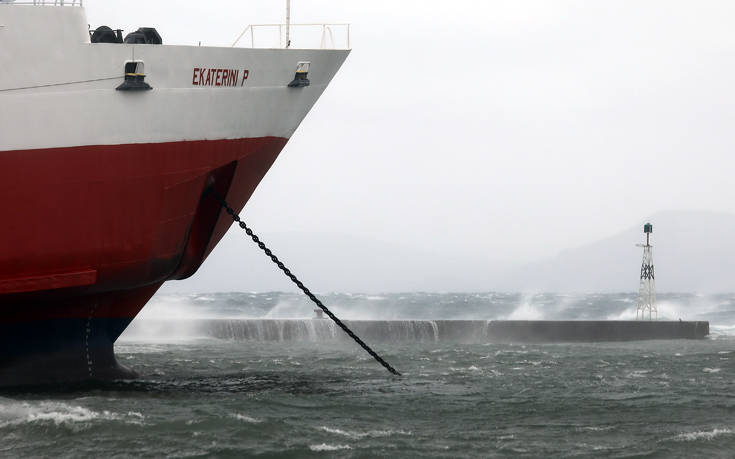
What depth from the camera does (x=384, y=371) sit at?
2105 cm

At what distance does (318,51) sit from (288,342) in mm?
17207

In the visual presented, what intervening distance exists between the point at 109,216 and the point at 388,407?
5.62 metres

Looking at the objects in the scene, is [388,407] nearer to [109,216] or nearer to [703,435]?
[703,435]

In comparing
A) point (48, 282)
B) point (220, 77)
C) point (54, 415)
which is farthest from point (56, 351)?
point (220, 77)

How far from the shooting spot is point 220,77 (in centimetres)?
1628

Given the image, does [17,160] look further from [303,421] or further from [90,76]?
[303,421]

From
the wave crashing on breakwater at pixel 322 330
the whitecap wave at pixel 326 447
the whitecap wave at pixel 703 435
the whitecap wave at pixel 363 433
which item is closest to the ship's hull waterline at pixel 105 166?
the whitecap wave at pixel 363 433

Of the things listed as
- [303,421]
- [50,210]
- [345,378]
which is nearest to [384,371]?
[345,378]

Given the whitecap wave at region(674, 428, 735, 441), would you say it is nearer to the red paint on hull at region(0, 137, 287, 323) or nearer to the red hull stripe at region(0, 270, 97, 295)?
the red paint on hull at region(0, 137, 287, 323)

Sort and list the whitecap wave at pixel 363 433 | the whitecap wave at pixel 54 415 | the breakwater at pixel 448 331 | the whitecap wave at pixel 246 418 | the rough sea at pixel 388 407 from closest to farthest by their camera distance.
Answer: the rough sea at pixel 388 407
the whitecap wave at pixel 363 433
the whitecap wave at pixel 54 415
the whitecap wave at pixel 246 418
the breakwater at pixel 448 331

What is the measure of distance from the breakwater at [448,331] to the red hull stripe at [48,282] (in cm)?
1879

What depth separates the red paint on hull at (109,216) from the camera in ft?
47.4

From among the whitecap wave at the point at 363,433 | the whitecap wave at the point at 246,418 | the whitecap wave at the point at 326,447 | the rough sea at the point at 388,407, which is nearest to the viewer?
the whitecap wave at the point at 326,447

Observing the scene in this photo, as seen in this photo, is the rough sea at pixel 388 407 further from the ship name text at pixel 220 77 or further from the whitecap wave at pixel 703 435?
the ship name text at pixel 220 77
